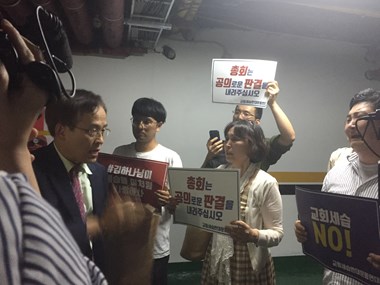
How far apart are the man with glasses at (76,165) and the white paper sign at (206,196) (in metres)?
0.43

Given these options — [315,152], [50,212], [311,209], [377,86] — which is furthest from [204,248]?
[377,86]

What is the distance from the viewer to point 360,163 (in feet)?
4.95

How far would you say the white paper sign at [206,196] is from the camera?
5.08 feet

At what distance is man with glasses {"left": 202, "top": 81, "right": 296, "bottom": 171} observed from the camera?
2.07 metres

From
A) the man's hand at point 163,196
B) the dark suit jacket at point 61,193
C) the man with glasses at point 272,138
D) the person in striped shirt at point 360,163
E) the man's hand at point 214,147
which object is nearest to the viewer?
the dark suit jacket at point 61,193

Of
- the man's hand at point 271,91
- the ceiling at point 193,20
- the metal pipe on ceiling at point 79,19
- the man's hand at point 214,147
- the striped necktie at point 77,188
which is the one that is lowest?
the striped necktie at point 77,188

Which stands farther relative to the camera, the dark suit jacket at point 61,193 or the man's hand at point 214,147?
the man's hand at point 214,147

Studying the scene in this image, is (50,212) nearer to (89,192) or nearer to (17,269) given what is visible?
(17,269)

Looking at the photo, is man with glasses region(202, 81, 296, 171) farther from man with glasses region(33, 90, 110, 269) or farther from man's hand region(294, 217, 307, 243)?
man with glasses region(33, 90, 110, 269)

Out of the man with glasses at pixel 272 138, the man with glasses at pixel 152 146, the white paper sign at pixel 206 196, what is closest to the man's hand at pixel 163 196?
the white paper sign at pixel 206 196

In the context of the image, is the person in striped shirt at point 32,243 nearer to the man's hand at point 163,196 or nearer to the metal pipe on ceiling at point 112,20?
the man's hand at point 163,196

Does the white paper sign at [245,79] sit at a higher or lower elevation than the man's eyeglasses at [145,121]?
higher

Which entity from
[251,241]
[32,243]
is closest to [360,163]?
[251,241]

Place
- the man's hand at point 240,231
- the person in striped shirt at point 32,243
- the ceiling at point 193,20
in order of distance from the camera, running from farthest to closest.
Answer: the ceiling at point 193,20, the man's hand at point 240,231, the person in striped shirt at point 32,243
